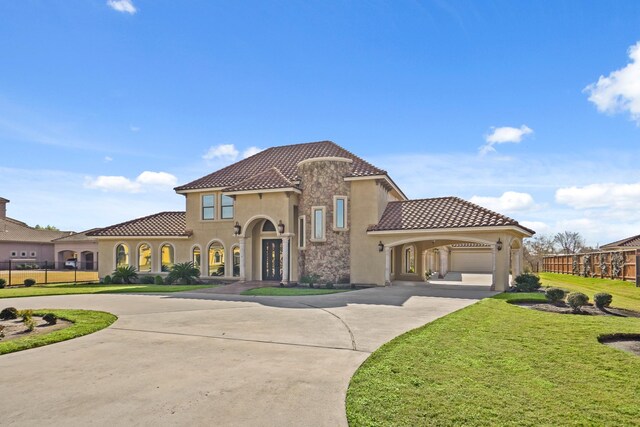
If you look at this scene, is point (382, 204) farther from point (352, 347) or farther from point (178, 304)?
point (352, 347)

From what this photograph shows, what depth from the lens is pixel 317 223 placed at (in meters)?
21.3

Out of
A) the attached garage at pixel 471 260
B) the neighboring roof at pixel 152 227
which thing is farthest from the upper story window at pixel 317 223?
the attached garage at pixel 471 260

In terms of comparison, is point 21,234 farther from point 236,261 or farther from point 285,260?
point 285,260

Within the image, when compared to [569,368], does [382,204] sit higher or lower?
higher

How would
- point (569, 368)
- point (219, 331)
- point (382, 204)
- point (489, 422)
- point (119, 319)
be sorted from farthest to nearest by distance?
point (382, 204)
point (119, 319)
point (219, 331)
point (569, 368)
point (489, 422)

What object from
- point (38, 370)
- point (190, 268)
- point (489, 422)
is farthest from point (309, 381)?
point (190, 268)

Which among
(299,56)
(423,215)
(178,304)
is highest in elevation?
(299,56)

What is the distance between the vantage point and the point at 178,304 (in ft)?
45.8

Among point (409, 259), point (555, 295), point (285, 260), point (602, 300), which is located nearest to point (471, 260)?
point (409, 259)

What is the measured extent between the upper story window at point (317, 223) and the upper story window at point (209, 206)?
278 inches

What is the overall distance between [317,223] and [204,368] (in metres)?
15.3

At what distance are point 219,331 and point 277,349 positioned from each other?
2.30m

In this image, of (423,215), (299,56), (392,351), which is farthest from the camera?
(423,215)

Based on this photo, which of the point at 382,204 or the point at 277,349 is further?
the point at 382,204
